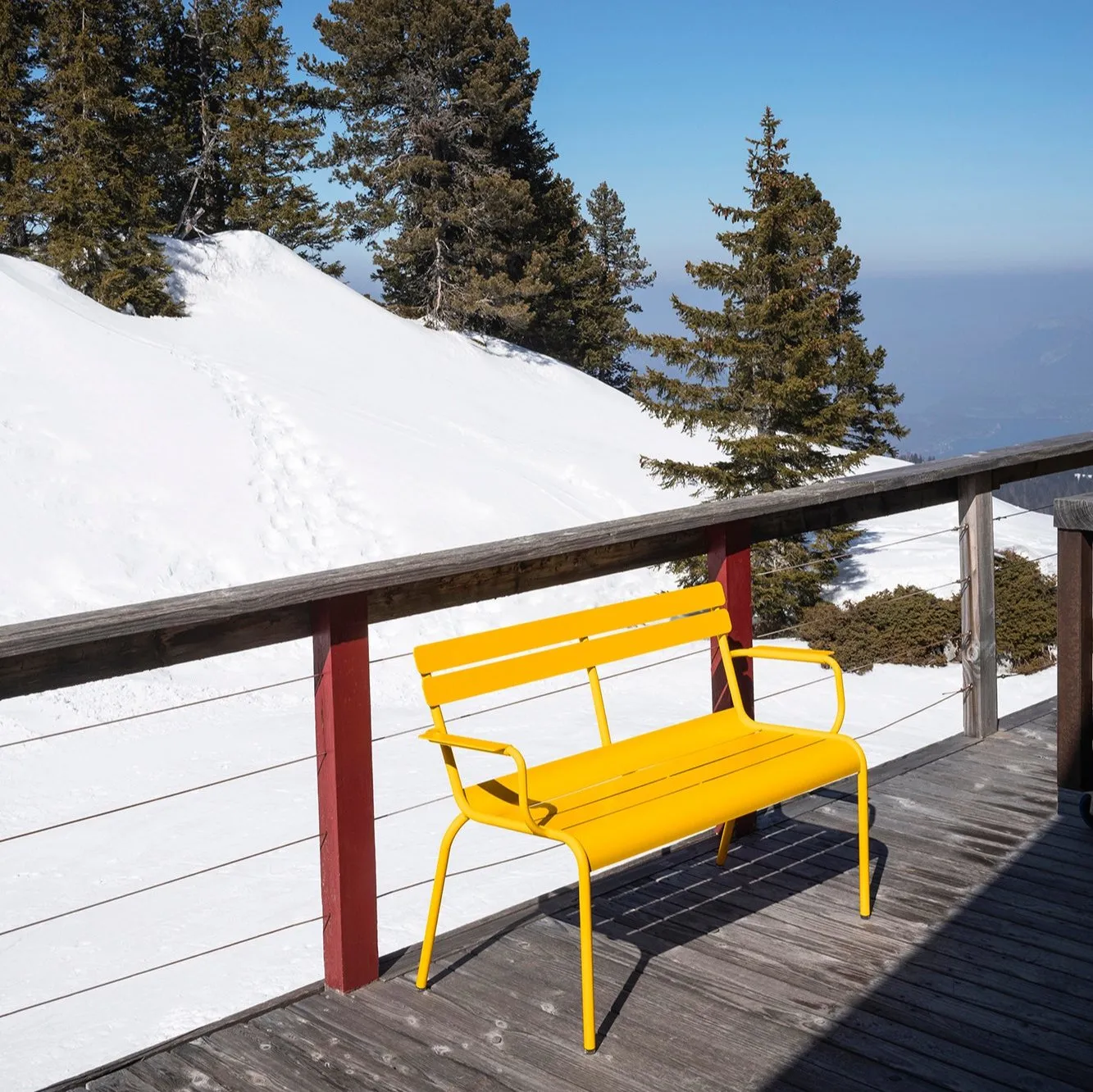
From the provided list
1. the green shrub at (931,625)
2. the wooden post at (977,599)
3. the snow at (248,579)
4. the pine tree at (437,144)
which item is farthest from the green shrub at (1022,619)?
the pine tree at (437,144)

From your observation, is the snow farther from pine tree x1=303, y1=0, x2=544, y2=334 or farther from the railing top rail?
pine tree x1=303, y1=0, x2=544, y2=334

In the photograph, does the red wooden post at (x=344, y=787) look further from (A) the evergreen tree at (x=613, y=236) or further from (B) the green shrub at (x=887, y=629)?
Result: (A) the evergreen tree at (x=613, y=236)

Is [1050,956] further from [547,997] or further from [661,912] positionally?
[547,997]

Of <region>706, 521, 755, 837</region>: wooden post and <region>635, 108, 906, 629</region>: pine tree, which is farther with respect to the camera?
<region>635, 108, 906, 629</region>: pine tree

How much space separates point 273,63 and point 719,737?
27359 millimetres

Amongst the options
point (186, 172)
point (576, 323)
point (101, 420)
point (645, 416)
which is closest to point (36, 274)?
point (101, 420)

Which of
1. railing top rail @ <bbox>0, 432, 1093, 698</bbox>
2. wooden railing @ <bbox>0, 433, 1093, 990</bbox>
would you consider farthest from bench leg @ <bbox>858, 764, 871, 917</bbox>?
railing top rail @ <bbox>0, 432, 1093, 698</bbox>

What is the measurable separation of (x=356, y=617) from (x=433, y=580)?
194 mm

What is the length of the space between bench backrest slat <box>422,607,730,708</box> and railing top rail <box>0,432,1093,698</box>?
18cm

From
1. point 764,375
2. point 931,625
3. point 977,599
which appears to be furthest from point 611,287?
point 977,599

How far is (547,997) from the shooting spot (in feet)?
8.07

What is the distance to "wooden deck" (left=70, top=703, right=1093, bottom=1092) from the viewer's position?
2.17m

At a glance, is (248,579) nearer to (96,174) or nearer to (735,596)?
(735,596)

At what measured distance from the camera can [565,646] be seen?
2.79m
